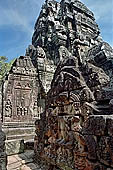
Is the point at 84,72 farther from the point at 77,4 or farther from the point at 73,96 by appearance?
the point at 77,4

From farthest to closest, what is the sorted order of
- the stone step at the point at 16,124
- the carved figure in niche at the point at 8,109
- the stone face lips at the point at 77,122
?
the carved figure in niche at the point at 8,109 < the stone step at the point at 16,124 < the stone face lips at the point at 77,122

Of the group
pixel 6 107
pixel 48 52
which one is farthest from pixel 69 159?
pixel 48 52

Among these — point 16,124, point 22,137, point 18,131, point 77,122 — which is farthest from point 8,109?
point 77,122

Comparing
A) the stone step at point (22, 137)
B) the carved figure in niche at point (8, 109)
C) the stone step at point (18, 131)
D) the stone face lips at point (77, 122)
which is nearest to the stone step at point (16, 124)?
the stone step at point (18, 131)

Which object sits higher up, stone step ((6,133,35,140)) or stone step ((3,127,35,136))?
stone step ((3,127,35,136))

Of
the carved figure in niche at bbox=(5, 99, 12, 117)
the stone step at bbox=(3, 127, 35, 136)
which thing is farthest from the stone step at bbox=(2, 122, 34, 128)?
the carved figure in niche at bbox=(5, 99, 12, 117)

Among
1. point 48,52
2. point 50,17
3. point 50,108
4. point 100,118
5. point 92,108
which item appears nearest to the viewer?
point 100,118

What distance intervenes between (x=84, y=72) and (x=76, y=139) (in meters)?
1.87

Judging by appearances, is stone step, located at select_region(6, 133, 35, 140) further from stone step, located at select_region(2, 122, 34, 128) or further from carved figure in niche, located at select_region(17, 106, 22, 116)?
carved figure in niche, located at select_region(17, 106, 22, 116)

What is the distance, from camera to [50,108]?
4.16 m

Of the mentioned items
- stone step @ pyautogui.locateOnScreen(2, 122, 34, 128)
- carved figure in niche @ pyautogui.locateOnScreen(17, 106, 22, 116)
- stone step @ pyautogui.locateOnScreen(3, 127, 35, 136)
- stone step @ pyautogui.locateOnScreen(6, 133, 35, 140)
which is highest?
carved figure in niche @ pyautogui.locateOnScreen(17, 106, 22, 116)

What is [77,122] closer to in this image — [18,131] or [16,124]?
[18,131]

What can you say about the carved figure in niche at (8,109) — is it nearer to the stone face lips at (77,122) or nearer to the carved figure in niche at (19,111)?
the carved figure in niche at (19,111)

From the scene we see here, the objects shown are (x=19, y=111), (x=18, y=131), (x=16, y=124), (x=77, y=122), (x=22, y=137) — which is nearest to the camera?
(x=77, y=122)
